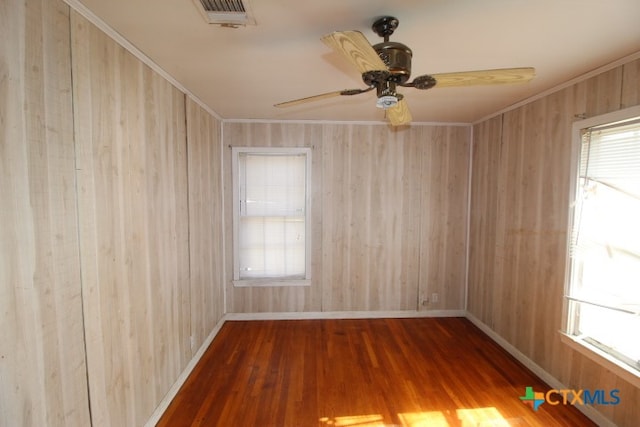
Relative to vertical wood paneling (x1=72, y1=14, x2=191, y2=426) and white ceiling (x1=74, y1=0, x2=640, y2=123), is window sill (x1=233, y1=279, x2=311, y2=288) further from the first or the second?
white ceiling (x1=74, y1=0, x2=640, y2=123)

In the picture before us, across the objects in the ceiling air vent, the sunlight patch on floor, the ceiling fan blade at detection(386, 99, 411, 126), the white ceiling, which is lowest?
the sunlight patch on floor

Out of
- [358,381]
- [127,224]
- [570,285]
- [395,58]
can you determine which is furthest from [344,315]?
[395,58]

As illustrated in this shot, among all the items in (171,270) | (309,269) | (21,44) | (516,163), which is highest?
(21,44)

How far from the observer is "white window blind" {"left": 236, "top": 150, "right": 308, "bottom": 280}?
A: 134 inches

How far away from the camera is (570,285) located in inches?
82.9

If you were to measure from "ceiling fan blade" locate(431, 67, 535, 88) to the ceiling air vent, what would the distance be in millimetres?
938

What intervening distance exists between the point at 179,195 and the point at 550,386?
349 centimetres

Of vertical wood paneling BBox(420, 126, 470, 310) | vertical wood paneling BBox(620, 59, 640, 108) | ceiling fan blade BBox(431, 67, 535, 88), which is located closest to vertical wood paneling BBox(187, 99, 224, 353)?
ceiling fan blade BBox(431, 67, 535, 88)

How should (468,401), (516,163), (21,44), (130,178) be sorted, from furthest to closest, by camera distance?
(516,163) < (468,401) < (130,178) < (21,44)

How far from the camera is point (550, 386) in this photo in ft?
7.48

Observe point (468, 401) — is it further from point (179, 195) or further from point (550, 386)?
point (179, 195)

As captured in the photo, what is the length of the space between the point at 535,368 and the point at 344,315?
1945 mm

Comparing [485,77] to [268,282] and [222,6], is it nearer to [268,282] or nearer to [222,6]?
[222,6]

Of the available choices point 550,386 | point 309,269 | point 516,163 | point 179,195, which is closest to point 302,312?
point 309,269
